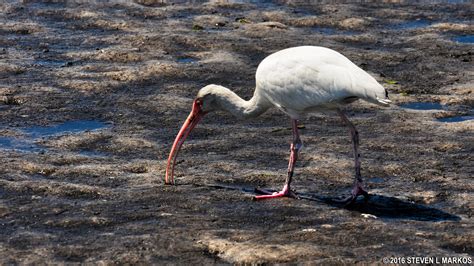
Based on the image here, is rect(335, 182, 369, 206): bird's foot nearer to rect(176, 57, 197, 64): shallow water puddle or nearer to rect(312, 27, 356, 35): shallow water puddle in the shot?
rect(176, 57, 197, 64): shallow water puddle

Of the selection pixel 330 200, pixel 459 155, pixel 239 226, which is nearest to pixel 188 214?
pixel 239 226

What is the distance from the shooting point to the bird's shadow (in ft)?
33.9

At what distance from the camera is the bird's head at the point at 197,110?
463 inches

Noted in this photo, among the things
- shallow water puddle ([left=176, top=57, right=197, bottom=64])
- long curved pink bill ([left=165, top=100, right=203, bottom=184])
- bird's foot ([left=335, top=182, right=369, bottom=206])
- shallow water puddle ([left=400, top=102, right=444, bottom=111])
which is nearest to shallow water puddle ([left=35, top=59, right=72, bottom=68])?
shallow water puddle ([left=176, top=57, right=197, bottom=64])

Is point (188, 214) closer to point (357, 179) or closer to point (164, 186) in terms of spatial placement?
point (164, 186)

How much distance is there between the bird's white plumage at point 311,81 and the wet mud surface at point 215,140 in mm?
1088

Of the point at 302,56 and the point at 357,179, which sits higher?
the point at 302,56

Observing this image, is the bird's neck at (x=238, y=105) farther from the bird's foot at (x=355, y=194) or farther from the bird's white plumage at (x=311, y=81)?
the bird's foot at (x=355, y=194)

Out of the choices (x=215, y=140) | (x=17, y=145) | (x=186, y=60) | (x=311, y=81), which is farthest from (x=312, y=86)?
(x=186, y=60)

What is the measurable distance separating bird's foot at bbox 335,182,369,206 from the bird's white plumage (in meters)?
0.94

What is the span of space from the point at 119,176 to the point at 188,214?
5.69 feet

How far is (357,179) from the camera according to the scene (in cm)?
1091

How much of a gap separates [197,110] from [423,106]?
4316 millimetres

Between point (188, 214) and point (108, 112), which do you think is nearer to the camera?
point (188, 214)
